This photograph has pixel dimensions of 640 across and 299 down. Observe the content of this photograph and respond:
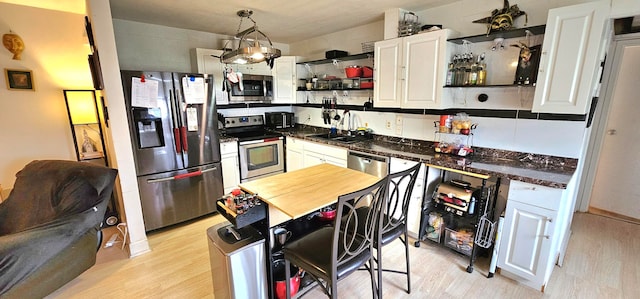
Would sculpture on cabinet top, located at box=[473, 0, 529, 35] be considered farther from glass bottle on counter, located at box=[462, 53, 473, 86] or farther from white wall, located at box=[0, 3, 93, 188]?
white wall, located at box=[0, 3, 93, 188]

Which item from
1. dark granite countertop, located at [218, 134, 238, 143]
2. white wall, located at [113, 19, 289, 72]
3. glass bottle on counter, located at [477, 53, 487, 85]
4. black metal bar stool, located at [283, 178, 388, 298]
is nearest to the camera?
black metal bar stool, located at [283, 178, 388, 298]

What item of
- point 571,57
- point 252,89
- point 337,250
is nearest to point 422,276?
point 337,250

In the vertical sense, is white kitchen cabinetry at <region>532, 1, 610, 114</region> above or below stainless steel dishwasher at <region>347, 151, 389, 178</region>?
above

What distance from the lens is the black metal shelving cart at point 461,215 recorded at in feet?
6.93

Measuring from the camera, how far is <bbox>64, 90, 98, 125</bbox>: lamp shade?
9.30 feet

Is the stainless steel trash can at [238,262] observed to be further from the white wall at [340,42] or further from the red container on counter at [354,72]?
the white wall at [340,42]

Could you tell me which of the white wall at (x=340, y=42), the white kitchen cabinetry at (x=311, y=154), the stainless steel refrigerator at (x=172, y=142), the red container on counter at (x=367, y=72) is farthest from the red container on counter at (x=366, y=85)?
the stainless steel refrigerator at (x=172, y=142)

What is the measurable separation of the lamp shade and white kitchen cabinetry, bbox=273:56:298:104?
2.18 meters

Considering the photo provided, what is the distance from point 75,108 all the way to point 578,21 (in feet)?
14.9

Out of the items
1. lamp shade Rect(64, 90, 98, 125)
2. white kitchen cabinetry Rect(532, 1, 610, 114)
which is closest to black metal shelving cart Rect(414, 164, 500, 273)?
white kitchen cabinetry Rect(532, 1, 610, 114)

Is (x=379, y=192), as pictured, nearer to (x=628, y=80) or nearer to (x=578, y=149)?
(x=578, y=149)

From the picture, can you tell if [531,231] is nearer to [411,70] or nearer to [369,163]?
[369,163]

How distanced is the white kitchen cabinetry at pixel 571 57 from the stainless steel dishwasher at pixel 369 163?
1306 millimetres

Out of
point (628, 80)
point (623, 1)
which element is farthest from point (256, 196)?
point (628, 80)
